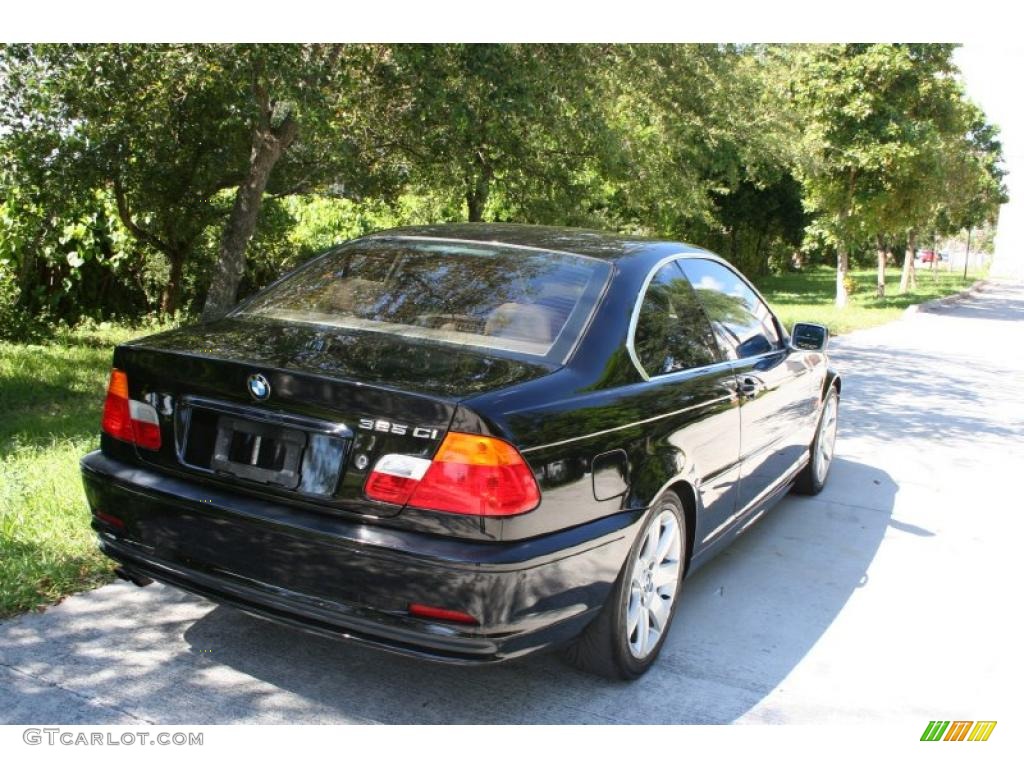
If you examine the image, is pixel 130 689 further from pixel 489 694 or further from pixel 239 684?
pixel 489 694

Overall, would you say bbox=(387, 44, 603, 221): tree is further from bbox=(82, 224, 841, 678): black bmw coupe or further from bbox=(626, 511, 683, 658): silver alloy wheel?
bbox=(626, 511, 683, 658): silver alloy wheel

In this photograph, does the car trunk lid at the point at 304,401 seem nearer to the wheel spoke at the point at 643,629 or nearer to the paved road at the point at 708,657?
the paved road at the point at 708,657

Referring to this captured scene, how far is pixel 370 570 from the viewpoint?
2.82m

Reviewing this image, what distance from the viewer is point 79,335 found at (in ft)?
42.0

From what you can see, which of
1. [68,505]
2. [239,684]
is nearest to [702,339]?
[239,684]

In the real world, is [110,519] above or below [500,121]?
below

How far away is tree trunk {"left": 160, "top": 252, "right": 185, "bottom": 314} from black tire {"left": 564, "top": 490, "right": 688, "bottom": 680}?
39.1 feet

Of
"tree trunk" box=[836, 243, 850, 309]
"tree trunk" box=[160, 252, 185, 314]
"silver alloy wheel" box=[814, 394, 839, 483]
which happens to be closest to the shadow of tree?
"silver alloy wheel" box=[814, 394, 839, 483]

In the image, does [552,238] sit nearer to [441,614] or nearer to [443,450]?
[443,450]

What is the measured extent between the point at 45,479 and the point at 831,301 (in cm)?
2383

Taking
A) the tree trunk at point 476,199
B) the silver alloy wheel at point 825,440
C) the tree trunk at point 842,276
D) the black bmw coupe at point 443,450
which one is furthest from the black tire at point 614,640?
the tree trunk at point 842,276

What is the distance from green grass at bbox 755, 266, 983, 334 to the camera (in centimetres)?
1888
